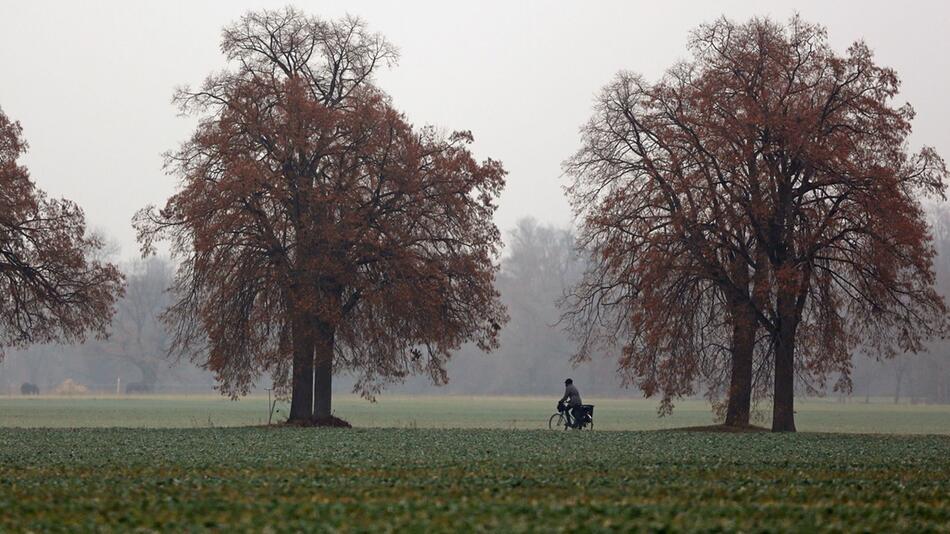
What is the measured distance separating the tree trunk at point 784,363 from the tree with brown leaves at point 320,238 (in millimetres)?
9405

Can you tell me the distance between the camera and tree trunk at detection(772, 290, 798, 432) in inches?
1625

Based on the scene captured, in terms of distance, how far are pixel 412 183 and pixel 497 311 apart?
551cm

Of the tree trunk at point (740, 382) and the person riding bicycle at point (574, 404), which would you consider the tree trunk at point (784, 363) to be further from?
the person riding bicycle at point (574, 404)

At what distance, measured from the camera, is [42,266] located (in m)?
44.3

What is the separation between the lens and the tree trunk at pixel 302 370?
4203 cm

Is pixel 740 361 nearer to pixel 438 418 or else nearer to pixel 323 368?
pixel 323 368

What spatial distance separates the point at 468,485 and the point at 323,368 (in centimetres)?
2595

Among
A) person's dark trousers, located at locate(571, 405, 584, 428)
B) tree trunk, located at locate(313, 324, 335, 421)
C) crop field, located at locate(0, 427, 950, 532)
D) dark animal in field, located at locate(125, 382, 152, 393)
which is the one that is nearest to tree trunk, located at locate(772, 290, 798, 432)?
person's dark trousers, located at locate(571, 405, 584, 428)

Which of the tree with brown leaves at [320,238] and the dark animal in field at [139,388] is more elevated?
the tree with brown leaves at [320,238]

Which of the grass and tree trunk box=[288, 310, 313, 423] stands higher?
tree trunk box=[288, 310, 313, 423]

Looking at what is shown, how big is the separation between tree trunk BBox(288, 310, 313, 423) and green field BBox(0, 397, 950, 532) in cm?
824

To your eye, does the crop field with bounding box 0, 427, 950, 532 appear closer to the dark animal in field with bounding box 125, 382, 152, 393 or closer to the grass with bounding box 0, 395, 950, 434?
the grass with bounding box 0, 395, 950, 434

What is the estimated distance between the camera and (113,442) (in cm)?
3303

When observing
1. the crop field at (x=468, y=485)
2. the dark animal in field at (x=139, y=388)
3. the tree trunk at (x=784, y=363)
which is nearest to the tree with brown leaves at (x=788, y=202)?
the tree trunk at (x=784, y=363)
